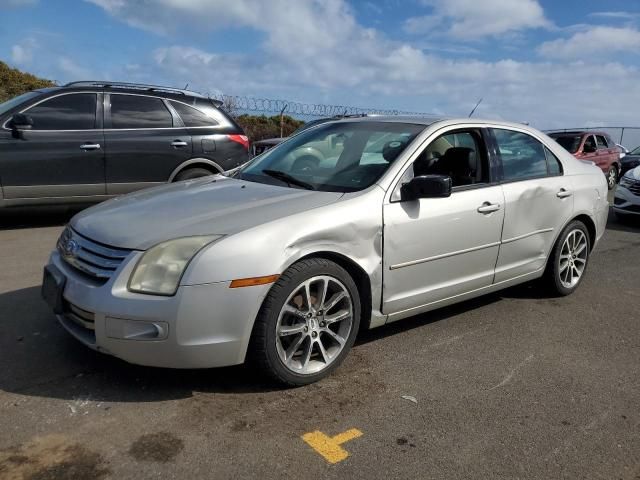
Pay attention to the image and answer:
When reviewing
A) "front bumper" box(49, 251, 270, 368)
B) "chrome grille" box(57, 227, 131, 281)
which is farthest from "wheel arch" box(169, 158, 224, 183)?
"front bumper" box(49, 251, 270, 368)

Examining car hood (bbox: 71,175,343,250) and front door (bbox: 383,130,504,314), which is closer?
car hood (bbox: 71,175,343,250)

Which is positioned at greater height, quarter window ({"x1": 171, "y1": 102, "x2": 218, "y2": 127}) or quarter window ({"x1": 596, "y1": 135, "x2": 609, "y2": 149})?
quarter window ({"x1": 171, "y1": 102, "x2": 218, "y2": 127})

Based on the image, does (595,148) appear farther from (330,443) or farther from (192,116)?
(330,443)

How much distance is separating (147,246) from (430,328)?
2.25 m

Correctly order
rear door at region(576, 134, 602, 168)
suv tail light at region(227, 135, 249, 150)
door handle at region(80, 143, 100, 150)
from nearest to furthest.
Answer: door handle at region(80, 143, 100, 150), suv tail light at region(227, 135, 249, 150), rear door at region(576, 134, 602, 168)

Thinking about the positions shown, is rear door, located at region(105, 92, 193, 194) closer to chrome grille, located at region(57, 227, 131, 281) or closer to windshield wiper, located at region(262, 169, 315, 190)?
windshield wiper, located at region(262, 169, 315, 190)

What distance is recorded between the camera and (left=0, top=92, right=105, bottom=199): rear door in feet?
22.6

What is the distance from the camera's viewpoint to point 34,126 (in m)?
6.98

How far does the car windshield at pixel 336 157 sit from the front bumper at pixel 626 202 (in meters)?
6.95

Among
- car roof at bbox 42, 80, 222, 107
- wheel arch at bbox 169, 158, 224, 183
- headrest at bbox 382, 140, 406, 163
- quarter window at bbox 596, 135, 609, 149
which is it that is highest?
car roof at bbox 42, 80, 222, 107

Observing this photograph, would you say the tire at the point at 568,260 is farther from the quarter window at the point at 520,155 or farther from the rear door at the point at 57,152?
the rear door at the point at 57,152

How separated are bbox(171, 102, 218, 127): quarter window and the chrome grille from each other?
15.3ft

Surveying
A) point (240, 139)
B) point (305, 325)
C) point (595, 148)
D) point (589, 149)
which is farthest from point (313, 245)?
point (595, 148)

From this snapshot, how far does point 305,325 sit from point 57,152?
5.12 m
